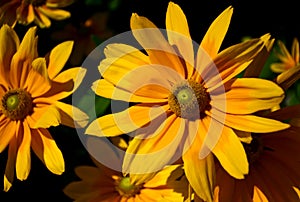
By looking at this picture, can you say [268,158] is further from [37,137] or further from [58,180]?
[58,180]

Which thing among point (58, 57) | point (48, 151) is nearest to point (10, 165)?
point (48, 151)

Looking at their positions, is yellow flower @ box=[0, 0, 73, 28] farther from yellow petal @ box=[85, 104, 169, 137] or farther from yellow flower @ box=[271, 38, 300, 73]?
yellow flower @ box=[271, 38, 300, 73]

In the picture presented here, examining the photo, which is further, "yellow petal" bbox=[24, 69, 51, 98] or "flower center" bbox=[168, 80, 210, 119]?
"yellow petal" bbox=[24, 69, 51, 98]

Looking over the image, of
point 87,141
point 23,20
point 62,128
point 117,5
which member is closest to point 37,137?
point 87,141

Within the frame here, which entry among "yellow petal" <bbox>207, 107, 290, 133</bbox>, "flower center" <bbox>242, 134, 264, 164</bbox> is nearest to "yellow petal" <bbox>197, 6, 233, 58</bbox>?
"yellow petal" <bbox>207, 107, 290, 133</bbox>

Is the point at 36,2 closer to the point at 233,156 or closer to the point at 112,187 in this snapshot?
the point at 112,187

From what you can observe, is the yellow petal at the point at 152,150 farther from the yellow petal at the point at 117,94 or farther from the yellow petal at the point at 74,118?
the yellow petal at the point at 74,118

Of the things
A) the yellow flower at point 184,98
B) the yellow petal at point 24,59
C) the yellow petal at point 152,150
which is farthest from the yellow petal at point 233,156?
the yellow petal at point 24,59

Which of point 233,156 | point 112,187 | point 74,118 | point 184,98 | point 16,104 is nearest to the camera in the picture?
point 233,156
